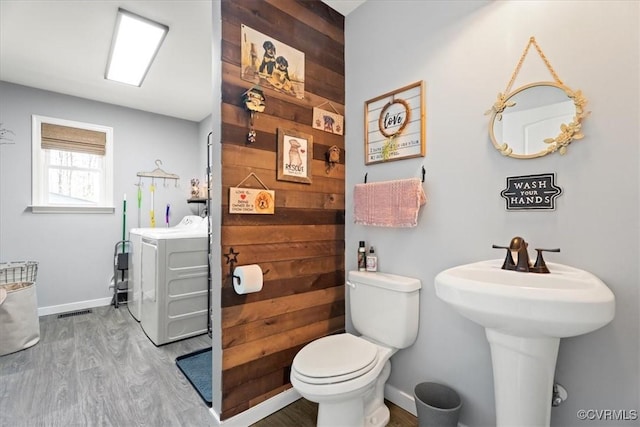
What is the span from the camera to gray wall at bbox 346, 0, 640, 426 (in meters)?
1.06

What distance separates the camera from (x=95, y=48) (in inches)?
92.2

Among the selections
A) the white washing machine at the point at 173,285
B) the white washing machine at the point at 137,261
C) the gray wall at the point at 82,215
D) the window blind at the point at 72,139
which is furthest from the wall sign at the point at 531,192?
the window blind at the point at 72,139

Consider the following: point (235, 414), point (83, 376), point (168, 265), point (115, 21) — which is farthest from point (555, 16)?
point (83, 376)

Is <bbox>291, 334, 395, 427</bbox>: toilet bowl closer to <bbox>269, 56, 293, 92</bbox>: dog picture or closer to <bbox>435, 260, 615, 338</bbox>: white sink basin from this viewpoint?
<bbox>435, 260, 615, 338</bbox>: white sink basin

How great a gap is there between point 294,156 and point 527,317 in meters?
1.39

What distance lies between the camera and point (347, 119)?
6.77 feet

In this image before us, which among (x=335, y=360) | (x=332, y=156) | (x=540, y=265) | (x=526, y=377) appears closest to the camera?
(x=526, y=377)

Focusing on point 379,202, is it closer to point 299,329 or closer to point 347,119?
point 347,119

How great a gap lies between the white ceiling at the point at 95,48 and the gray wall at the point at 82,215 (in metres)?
0.22

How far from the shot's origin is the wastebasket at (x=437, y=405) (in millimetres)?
1326

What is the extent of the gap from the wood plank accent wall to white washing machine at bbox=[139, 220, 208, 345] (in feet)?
4.06

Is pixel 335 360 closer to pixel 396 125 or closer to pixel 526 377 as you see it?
pixel 526 377

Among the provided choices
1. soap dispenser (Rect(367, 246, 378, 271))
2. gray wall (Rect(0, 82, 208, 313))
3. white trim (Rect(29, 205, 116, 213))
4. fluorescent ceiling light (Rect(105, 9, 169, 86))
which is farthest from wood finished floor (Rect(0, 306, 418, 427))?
fluorescent ceiling light (Rect(105, 9, 169, 86))

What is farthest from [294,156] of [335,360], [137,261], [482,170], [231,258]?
[137,261]
